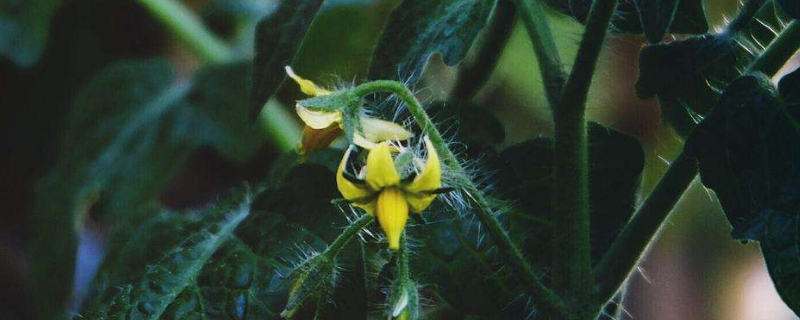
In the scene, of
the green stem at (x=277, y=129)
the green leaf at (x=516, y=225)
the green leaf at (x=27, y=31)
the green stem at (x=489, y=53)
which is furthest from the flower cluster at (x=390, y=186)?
the green leaf at (x=27, y=31)

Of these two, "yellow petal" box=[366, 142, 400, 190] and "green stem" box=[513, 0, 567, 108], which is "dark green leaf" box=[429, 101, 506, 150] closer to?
"green stem" box=[513, 0, 567, 108]

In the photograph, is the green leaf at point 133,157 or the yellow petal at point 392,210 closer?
the yellow petal at point 392,210

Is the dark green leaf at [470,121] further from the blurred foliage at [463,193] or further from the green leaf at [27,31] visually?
the green leaf at [27,31]

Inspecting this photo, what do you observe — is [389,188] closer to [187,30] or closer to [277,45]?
[277,45]

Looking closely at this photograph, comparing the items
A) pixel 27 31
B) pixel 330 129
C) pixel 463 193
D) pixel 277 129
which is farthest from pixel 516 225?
pixel 27 31

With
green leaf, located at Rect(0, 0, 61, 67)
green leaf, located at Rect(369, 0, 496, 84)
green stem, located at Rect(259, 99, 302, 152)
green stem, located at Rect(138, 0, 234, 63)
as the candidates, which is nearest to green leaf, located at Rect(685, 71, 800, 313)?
green leaf, located at Rect(369, 0, 496, 84)

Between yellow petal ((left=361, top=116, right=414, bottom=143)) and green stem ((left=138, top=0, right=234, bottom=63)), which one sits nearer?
yellow petal ((left=361, top=116, right=414, bottom=143))

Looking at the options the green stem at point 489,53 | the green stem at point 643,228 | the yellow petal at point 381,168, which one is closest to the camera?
the yellow petal at point 381,168
